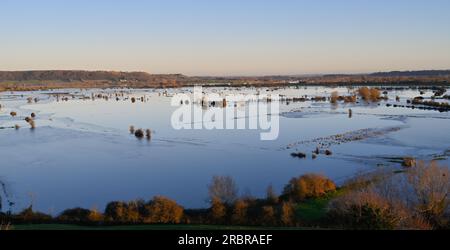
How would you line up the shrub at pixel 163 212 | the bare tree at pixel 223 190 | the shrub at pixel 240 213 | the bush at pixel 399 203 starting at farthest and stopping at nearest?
the bare tree at pixel 223 190
the shrub at pixel 163 212
the shrub at pixel 240 213
the bush at pixel 399 203

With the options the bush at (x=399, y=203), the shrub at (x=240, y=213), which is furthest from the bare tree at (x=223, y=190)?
the bush at (x=399, y=203)

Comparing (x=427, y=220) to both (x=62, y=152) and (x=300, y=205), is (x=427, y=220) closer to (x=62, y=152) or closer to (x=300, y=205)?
(x=300, y=205)

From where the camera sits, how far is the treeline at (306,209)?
11.4 meters

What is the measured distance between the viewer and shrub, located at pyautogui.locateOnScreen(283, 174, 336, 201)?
1440 centimetres

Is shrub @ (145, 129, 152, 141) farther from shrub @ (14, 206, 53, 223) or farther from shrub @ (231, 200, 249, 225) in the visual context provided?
shrub @ (231, 200, 249, 225)

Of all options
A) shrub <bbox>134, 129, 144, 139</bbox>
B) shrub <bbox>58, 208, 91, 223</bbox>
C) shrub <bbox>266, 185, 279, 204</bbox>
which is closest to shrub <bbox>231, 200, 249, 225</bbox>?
shrub <bbox>266, 185, 279, 204</bbox>

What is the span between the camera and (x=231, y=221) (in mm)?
12391

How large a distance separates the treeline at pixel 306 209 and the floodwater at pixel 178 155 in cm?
97

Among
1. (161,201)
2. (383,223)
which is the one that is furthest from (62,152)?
(383,223)

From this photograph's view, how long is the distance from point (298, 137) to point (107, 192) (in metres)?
12.4

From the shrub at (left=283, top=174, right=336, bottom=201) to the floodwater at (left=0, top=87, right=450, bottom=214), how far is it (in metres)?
0.69

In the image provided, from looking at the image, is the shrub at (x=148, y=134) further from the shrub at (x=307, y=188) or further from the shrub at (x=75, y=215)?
the shrub at (x=307, y=188)
